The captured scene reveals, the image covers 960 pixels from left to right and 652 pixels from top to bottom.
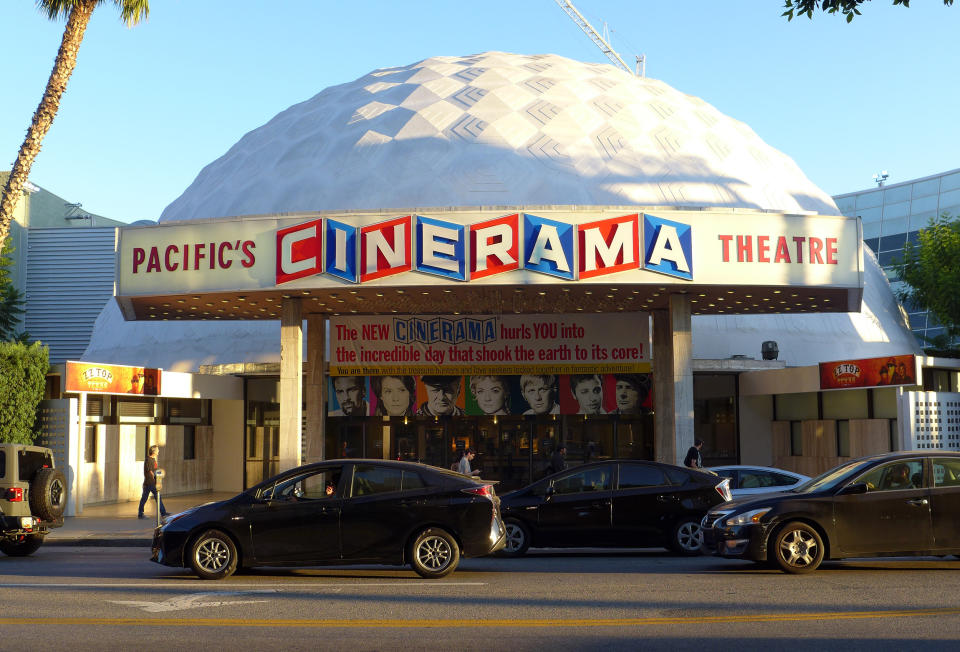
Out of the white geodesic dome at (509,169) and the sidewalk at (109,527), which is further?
the white geodesic dome at (509,169)

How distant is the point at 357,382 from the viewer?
2967cm

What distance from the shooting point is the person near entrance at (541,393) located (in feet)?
96.6

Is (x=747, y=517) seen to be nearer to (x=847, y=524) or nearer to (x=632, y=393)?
(x=847, y=524)

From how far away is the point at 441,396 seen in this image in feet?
96.8

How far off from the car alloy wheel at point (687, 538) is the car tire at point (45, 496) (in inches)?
364

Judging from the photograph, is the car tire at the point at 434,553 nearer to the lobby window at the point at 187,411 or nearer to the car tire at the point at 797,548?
the car tire at the point at 797,548

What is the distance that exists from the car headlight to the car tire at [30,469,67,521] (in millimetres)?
9923

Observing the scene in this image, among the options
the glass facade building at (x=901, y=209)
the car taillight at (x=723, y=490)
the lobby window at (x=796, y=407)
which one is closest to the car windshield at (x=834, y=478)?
the car taillight at (x=723, y=490)

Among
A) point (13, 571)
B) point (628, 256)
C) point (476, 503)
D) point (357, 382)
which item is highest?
point (628, 256)

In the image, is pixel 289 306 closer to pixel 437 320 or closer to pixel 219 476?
pixel 437 320

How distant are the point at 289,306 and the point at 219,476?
37.3ft

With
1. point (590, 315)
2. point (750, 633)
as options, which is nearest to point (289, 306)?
point (590, 315)

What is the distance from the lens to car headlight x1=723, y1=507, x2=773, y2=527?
12.3 metres

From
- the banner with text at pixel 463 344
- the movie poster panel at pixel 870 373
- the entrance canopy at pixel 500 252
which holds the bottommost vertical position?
the movie poster panel at pixel 870 373
